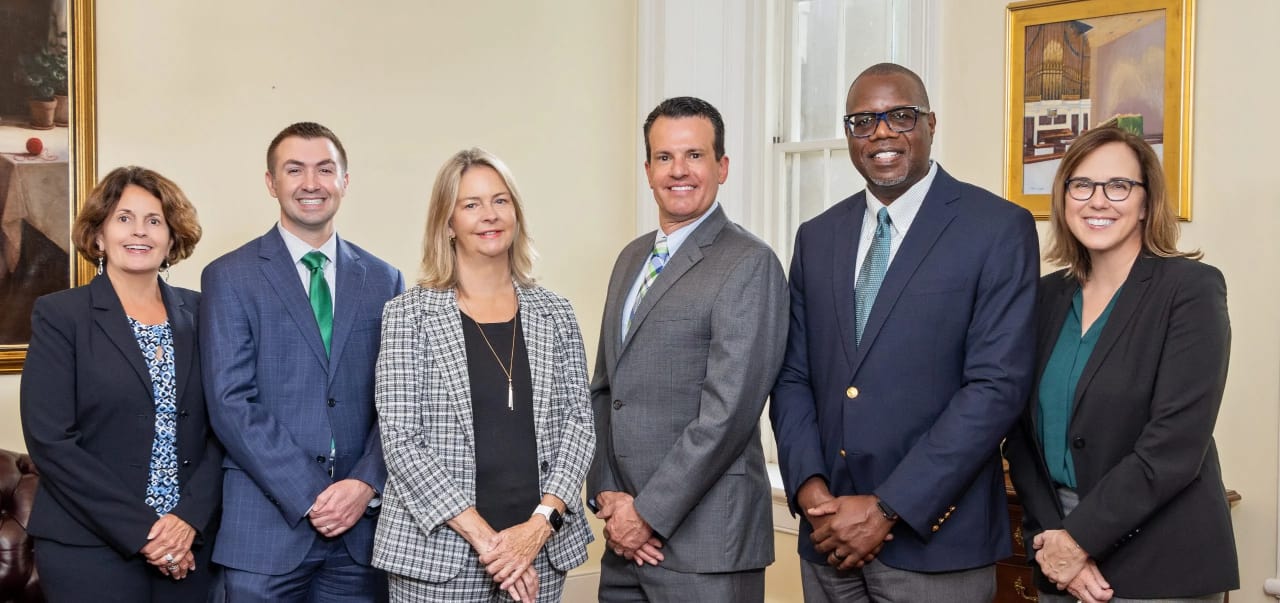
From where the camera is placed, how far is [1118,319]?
7.74 feet

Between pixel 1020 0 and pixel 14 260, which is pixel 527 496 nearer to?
pixel 14 260

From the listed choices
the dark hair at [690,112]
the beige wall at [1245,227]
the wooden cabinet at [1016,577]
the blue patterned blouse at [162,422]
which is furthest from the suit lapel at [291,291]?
the beige wall at [1245,227]

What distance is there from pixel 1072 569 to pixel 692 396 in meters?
0.89

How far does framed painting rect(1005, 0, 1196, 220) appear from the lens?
363cm

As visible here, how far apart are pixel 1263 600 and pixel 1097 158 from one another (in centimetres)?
182

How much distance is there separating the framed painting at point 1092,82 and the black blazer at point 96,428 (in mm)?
2701

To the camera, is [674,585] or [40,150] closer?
[674,585]

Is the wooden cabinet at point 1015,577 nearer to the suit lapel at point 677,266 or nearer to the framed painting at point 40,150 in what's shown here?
the suit lapel at point 677,266

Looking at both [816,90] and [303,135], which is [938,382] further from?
[816,90]

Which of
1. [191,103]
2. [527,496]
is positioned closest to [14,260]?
[191,103]

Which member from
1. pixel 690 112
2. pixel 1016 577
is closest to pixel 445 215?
pixel 690 112

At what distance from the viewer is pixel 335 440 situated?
2.83 meters

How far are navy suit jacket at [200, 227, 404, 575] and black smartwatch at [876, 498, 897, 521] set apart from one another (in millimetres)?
1218

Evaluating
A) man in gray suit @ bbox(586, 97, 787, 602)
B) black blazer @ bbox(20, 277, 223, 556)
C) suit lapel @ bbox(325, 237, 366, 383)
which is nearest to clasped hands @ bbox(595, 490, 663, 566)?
man in gray suit @ bbox(586, 97, 787, 602)
